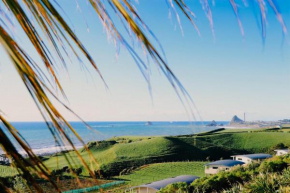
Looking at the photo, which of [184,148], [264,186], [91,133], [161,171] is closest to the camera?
[91,133]

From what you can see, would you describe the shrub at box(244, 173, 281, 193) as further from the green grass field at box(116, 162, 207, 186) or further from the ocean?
the green grass field at box(116, 162, 207, 186)

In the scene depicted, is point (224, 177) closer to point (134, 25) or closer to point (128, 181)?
point (134, 25)

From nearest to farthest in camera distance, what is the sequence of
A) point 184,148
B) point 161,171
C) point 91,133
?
point 91,133 → point 161,171 → point 184,148

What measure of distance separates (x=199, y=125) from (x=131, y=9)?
27 cm

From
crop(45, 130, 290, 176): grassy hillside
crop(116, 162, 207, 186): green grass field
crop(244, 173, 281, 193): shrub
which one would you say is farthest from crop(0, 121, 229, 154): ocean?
crop(116, 162, 207, 186): green grass field

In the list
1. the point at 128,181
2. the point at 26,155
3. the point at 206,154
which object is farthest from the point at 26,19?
the point at 206,154

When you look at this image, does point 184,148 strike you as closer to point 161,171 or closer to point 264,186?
point 161,171

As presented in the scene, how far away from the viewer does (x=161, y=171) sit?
35062mm

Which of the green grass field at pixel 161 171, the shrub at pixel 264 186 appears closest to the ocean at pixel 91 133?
the shrub at pixel 264 186

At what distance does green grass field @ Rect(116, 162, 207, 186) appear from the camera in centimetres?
3225

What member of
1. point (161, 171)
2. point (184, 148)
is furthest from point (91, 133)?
point (184, 148)

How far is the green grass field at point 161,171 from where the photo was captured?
106ft

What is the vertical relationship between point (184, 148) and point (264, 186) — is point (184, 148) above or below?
below

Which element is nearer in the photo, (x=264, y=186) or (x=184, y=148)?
(x=264, y=186)
